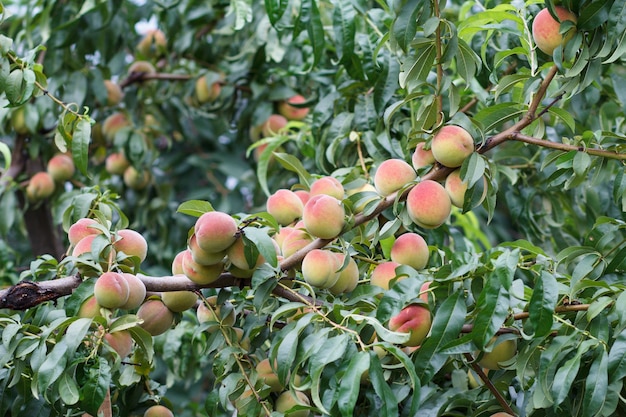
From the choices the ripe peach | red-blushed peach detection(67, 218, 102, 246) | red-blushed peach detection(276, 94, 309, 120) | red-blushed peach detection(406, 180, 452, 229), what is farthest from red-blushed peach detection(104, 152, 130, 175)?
red-blushed peach detection(406, 180, 452, 229)

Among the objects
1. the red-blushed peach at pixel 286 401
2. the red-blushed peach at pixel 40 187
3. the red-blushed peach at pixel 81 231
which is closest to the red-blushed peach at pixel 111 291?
the red-blushed peach at pixel 81 231

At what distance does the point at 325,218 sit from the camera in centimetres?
89

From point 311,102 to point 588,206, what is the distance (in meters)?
0.61

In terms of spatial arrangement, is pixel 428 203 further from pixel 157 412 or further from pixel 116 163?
pixel 116 163

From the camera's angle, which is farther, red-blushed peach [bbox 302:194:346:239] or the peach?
the peach

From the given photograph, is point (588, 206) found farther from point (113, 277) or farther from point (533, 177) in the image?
point (113, 277)

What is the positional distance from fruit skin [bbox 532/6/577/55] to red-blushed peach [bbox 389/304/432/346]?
0.32 m

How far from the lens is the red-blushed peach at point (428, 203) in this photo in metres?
0.87

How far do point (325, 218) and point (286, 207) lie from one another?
187 mm

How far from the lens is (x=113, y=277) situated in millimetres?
870

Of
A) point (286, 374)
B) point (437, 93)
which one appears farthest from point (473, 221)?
point (286, 374)

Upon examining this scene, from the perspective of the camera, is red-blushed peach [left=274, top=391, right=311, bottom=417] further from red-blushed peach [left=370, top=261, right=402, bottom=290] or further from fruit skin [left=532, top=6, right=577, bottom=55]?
fruit skin [left=532, top=6, right=577, bottom=55]

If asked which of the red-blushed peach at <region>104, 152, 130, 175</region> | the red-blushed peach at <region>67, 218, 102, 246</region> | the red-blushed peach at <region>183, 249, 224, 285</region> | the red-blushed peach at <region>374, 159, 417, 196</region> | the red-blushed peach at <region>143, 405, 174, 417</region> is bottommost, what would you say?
the red-blushed peach at <region>104, 152, 130, 175</region>

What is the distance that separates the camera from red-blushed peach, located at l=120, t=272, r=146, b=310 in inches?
35.0
